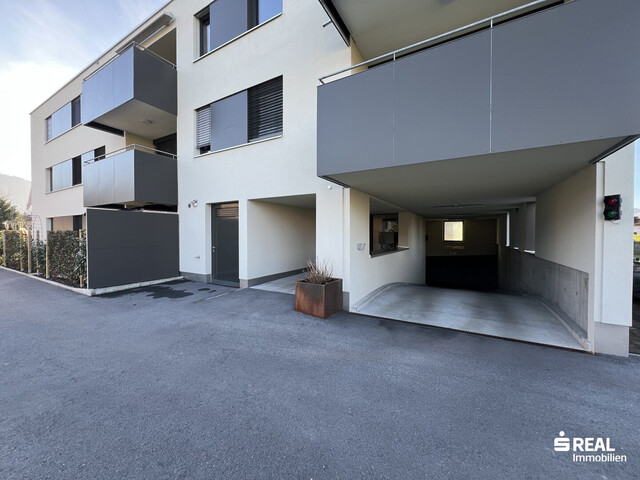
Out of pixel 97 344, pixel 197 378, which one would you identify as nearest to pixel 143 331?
pixel 97 344

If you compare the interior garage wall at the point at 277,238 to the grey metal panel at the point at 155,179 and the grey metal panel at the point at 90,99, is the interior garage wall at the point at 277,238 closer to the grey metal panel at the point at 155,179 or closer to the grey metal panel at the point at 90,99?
the grey metal panel at the point at 155,179

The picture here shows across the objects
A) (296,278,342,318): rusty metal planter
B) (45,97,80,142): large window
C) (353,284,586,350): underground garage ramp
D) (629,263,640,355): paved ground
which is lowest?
(629,263,640,355): paved ground

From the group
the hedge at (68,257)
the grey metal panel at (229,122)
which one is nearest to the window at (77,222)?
the hedge at (68,257)

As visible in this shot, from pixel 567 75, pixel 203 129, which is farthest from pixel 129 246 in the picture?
pixel 567 75

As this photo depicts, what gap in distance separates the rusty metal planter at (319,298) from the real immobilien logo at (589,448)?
3.50 meters

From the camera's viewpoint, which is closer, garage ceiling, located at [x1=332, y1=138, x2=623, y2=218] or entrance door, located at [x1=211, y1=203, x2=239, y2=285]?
garage ceiling, located at [x1=332, y1=138, x2=623, y2=218]

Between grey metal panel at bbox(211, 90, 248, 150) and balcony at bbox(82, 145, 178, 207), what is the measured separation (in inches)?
81.3

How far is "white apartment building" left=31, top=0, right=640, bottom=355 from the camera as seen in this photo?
9.34ft

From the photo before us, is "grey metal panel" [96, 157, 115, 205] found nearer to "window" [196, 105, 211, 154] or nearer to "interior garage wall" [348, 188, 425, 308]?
"window" [196, 105, 211, 154]

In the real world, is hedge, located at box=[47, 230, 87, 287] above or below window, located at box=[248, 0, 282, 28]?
below

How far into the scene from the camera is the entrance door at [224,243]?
7.79 meters

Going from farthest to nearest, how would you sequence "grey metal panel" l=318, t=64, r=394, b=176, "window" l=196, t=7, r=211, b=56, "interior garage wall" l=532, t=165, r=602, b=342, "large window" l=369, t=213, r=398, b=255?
"large window" l=369, t=213, r=398, b=255
"window" l=196, t=7, r=211, b=56
"grey metal panel" l=318, t=64, r=394, b=176
"interior garage wall" l=532, t=165, r=602, b=342

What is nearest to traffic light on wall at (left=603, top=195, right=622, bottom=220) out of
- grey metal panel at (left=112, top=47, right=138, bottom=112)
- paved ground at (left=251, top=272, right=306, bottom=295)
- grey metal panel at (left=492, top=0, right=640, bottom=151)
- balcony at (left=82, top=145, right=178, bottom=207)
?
grey metal panel at (left=492, top=0, right=640, bottom=151)

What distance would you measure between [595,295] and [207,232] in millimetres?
8938
